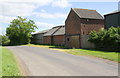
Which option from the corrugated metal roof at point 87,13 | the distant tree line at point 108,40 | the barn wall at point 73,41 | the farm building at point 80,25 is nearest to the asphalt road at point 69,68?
the distant tree line at point 108,40

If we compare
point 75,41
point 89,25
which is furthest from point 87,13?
point 75,41

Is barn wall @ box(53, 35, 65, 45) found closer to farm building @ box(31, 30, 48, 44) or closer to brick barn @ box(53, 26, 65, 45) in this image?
brick barn @ box(53, 26, 65, 45)

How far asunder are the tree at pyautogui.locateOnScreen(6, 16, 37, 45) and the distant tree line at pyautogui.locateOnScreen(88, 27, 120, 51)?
3529 cm

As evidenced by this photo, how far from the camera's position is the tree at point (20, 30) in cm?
5509

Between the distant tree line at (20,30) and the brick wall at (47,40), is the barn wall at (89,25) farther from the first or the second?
the distant tree line at (20,30)

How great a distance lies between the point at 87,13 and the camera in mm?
32344

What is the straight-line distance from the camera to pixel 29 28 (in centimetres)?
5622

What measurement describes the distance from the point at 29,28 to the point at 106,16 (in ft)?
117

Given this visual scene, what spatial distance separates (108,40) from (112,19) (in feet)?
16.7

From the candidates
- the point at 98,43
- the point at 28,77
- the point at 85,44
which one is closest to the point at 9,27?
the point at 85,44

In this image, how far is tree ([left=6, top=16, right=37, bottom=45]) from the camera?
5509 centimetres

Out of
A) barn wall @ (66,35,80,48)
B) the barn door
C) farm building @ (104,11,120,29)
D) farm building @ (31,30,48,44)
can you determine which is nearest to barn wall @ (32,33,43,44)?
farm building @ (31,30,48,44)

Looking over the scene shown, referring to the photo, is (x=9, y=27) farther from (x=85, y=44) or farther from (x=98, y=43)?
(x=98, y=43)

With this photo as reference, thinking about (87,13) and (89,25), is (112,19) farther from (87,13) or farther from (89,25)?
(87,13)
